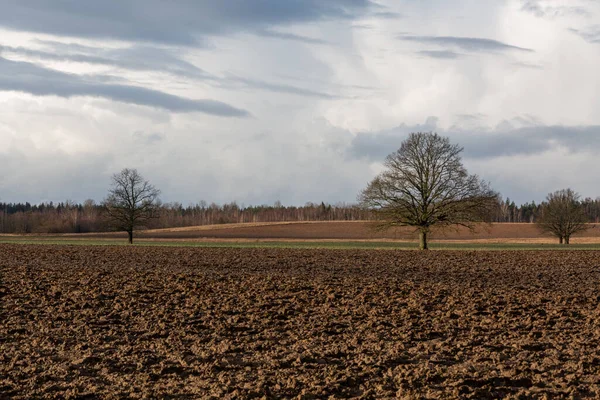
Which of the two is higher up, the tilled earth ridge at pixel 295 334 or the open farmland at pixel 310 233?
the open farmland at pixel 310 233

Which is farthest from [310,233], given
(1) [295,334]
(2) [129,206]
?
(1) [295,334]

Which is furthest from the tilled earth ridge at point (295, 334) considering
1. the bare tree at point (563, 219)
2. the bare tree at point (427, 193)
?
the bare tree at point (563, 219)

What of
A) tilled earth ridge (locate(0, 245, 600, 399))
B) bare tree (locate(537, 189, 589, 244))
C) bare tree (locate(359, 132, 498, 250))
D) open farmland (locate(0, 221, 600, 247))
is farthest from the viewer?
open farmland (locate(0, 221, 600, 247))

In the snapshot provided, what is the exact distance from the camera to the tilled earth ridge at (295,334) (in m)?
12.4

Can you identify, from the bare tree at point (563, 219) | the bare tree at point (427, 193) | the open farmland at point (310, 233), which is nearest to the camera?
the bare tree at point (427, 193)

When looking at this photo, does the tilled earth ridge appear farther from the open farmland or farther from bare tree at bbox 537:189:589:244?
the open farmland

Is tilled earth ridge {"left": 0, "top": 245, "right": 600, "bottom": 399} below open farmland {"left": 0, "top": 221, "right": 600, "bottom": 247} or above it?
below

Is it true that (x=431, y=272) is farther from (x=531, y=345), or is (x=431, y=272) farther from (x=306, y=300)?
(x=531, y=345)

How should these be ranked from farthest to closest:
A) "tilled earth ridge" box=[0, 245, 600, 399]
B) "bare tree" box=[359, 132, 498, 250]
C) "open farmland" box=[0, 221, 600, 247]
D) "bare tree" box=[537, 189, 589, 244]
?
"open farmland" box=[0, 221, 600, 247]
"bare tree" box=[537, 189, 589, 244]
"bare tree" box=[359, 132, 498, 250]
"tilled earth ridge" box=[0, 245, 600, 399]

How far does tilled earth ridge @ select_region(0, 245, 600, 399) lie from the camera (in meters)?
12.4

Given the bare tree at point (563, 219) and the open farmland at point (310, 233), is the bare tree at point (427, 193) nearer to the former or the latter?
the bare tree at point (563, 219)

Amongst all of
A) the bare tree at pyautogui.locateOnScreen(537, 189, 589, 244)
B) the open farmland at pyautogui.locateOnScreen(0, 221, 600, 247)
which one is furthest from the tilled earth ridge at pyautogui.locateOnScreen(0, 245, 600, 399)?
the open farmland at pyautogui.locateOnScreen(0, 221, 600, 247)

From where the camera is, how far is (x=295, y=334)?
17.0 meters

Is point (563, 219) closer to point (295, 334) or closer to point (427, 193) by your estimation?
point (427, 193)
